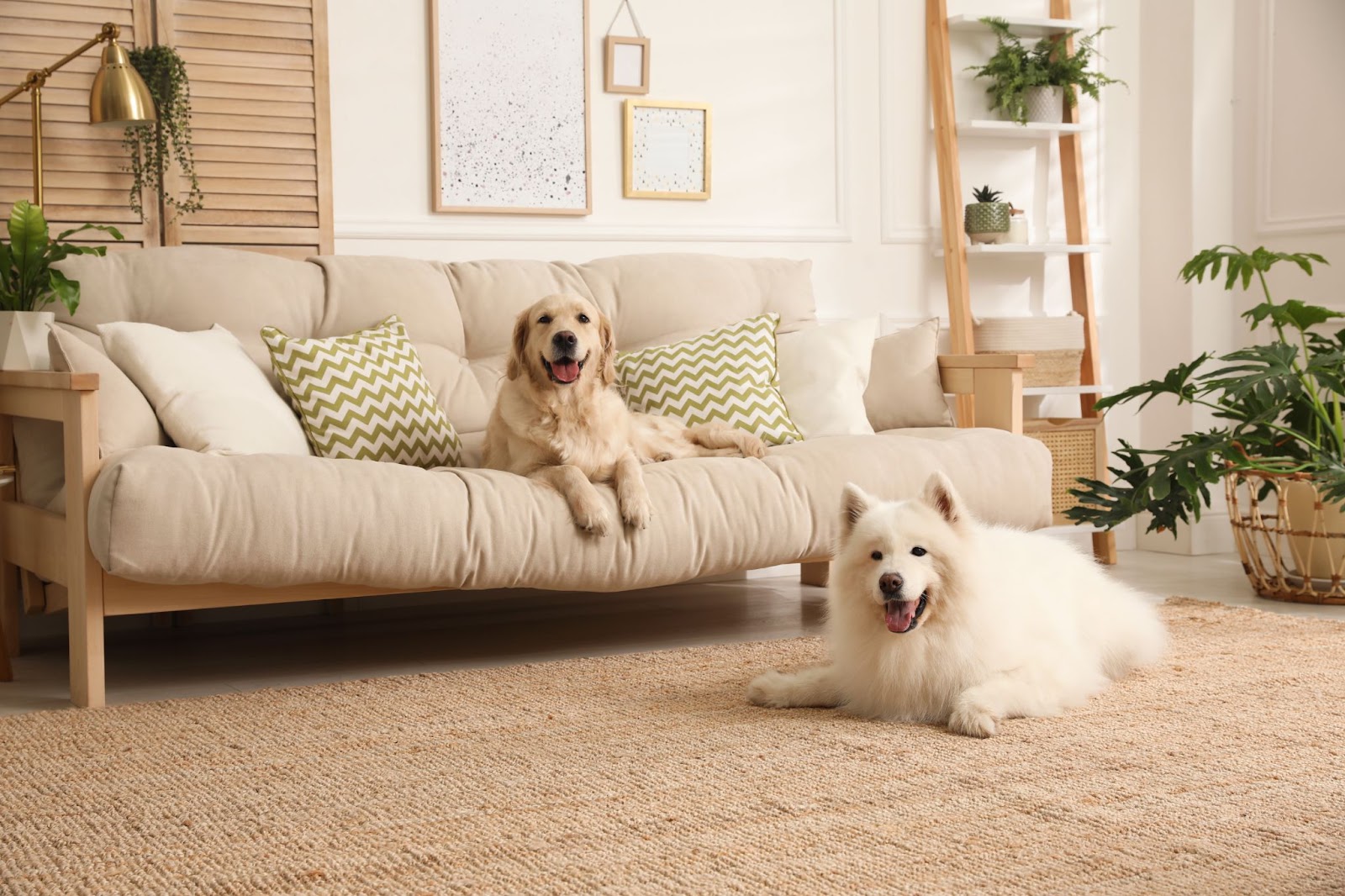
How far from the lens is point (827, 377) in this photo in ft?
12.4

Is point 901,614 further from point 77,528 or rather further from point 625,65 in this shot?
point 625,65

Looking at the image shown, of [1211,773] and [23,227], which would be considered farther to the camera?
[23,227]

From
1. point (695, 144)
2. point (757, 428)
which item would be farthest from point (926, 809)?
point (695, 144)

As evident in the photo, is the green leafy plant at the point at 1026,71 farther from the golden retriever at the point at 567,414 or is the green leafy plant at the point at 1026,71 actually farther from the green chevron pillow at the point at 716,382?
the golden retriever at the point at 567,414

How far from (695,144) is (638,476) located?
183cm

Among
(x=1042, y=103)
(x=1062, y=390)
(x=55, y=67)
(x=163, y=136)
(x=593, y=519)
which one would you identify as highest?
(x=1042, y=103)

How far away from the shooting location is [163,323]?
10.9 feet

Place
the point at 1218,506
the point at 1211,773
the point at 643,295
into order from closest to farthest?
the point at 1211,773 < the point at 643,295 < the point at 1218,506

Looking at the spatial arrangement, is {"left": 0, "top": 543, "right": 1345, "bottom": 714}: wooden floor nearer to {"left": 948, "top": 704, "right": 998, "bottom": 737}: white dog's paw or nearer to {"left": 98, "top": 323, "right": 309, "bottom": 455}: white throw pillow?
{"left": 98, "top": 323, "right": 309, "bottom": 455}: white throw pillow

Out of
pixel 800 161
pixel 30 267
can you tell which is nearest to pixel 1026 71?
pixel 800 161

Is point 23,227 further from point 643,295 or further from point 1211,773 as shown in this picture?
point 1211,773

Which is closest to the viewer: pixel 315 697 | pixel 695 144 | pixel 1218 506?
pixel 315 697

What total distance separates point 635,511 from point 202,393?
102 centimetres

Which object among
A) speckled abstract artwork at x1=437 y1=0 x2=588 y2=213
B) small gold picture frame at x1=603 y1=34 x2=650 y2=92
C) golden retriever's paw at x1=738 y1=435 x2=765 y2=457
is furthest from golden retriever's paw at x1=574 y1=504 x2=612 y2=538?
small gold picture frame at x1=603 y1=34 x2=650 y2=92
